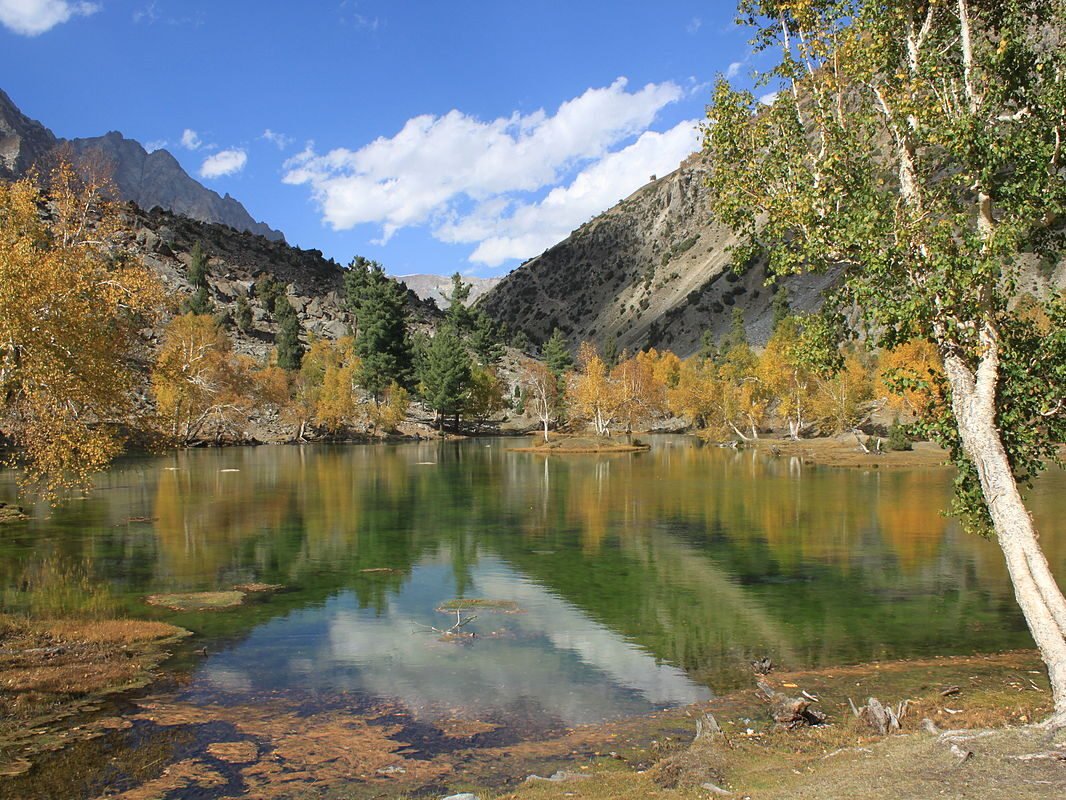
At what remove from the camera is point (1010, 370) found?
1584cm

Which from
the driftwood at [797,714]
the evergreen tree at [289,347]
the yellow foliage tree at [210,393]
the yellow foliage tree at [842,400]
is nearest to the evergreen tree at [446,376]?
the evergreen tree at [289,347]

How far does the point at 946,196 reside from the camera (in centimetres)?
1692

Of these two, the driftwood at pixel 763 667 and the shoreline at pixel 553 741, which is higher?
the shoreline at pixel 553 741

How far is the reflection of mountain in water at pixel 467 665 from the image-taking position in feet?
59.0

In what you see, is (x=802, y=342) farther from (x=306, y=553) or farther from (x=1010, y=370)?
(x=306, y=553)

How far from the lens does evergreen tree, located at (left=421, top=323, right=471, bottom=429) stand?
478 ft

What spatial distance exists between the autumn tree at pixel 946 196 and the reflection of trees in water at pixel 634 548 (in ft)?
26.4

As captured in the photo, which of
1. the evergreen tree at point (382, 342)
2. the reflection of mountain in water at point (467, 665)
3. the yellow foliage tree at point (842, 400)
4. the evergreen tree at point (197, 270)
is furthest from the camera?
the evergreen tree at point (197, 270)

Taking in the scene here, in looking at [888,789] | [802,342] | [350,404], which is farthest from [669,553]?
[350,404]

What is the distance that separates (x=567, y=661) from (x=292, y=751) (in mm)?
7995

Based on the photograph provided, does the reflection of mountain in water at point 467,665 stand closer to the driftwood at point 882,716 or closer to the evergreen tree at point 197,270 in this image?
the driftwood at point 882,716

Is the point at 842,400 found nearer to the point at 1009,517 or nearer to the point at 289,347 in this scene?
the point at 1009,517

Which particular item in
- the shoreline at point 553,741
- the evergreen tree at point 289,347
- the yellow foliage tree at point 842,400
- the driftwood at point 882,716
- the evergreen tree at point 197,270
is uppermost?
the evergreen tree at point 197,270

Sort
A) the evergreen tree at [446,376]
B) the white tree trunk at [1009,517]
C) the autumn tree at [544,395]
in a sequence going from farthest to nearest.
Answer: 1. the evergreen tree at [446,376]
2. the autumn tree at [544,395]
3. the white tree trunk at [1009,517]
